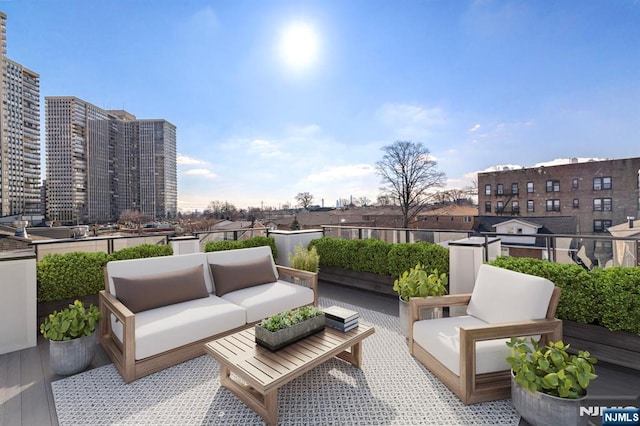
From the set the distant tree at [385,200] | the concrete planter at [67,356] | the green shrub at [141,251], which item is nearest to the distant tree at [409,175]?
the distant tree at [385,200]

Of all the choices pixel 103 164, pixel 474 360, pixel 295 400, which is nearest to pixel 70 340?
pixel 295 400

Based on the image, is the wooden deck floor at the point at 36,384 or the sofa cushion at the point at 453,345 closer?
the wooden deck floor at the point at 36,384

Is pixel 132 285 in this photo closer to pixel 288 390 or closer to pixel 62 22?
pixel 288 390

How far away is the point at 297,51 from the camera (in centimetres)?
596

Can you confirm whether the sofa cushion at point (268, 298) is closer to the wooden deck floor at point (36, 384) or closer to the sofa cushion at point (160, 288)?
the sofa cushion at point (160, 288)

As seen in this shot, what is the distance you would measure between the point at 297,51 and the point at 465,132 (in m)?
8.07

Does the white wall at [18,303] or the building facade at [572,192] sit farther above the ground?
the building facade at [572,192]

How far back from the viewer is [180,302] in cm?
299

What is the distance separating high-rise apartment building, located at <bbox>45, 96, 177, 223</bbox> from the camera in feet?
121

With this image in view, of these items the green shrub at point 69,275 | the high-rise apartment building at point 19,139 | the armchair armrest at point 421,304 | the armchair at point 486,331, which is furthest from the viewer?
the high-rise apartment building at point 19,139

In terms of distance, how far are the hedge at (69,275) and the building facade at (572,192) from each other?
Answer: 30.2 metres

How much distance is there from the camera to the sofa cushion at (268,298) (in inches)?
121

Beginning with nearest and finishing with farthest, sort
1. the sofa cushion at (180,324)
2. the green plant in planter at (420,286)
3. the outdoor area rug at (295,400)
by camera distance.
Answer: the outdoor area rug at (295,400), the sofa cushion at (180,324), the green plant in planter at (420,286)

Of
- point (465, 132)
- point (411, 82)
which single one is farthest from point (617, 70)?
point (411, 82)
